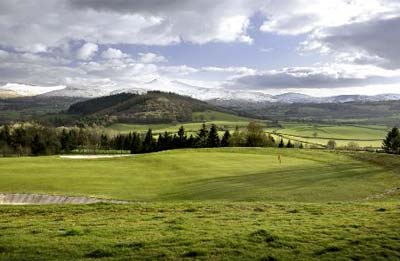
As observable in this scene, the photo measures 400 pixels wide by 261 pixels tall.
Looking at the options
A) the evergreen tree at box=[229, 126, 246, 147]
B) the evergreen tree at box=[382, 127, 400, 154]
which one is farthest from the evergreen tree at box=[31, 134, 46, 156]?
the evergreen tree at box=[382, 127, 400, 154]

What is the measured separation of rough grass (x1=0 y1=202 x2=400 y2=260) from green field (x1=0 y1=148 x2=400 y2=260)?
0.04 m

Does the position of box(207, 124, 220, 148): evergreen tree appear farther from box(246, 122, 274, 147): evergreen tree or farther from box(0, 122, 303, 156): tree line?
box(246, 122, 274, 147): evergreen tree

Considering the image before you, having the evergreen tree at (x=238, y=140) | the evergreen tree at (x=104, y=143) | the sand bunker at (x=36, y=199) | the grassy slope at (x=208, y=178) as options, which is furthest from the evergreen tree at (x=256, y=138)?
the sand bunker at (x=36, y=199)

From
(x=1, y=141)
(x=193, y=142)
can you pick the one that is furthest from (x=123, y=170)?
(x=1, y=141)

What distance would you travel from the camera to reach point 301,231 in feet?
56.2

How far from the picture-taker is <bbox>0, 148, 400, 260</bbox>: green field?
14.5 m

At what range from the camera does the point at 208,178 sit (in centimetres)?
4828

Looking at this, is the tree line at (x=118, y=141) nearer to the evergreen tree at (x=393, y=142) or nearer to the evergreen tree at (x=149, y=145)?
the evergreen tree at (x=149, y=145)

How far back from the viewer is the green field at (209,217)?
47.5 ft

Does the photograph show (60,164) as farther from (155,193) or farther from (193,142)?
(193,142)

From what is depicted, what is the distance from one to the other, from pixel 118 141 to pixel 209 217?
144721 millimetres

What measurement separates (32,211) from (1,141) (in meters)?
131

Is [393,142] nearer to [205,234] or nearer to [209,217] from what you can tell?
[209,217]

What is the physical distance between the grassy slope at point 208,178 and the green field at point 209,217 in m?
0.12
